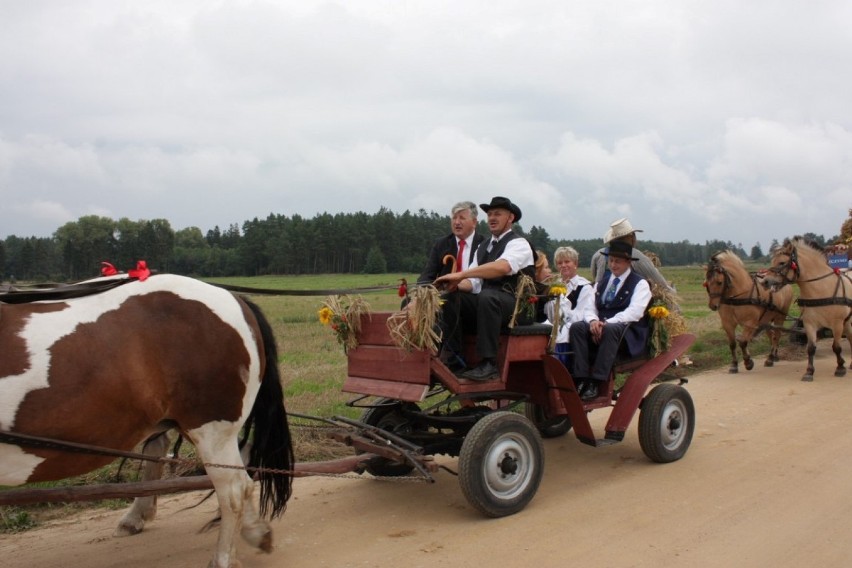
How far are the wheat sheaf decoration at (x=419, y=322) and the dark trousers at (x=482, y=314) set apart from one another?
0.28 metres

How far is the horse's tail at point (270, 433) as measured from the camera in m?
4.40

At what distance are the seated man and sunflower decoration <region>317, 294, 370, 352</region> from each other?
1.93 m

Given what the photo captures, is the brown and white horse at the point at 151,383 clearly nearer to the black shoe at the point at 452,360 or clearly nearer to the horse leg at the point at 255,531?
the horse leg at the point at 255,531

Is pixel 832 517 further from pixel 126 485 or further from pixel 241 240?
pixel 241 240

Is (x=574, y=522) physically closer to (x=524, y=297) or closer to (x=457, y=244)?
(x=524, y=297)

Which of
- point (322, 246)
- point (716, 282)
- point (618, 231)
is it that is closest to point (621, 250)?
point (618, 231)

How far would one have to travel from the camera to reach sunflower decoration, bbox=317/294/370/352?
5.28 m

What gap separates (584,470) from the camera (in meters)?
5.99

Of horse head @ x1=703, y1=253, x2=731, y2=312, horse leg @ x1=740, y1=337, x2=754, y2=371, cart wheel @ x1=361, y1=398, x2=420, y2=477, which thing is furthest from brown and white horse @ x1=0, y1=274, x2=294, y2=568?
horse leg @ x1=740, y1=337, x2=754, y2=371

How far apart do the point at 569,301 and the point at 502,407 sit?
1.17 m

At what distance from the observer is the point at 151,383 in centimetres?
375

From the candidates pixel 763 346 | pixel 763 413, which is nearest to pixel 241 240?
pixel 763 346

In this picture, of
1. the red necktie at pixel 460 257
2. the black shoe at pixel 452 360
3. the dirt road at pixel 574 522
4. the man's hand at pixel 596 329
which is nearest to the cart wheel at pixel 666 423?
the dirt road at pixel 574 522

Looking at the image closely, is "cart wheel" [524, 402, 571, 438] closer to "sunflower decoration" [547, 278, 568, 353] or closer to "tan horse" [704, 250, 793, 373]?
"sunflower decoration" [547, 278, 568, 353]
